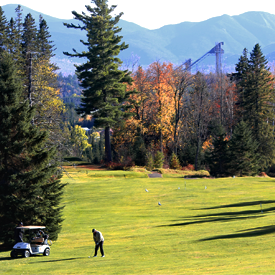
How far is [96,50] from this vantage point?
62.5 metres

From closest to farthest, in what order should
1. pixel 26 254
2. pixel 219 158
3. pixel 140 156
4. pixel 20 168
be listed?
pixel 26 254, pixel 20 168, pixel 219 158, pixel 140 156

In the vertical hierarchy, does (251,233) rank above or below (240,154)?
below

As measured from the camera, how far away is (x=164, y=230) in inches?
974

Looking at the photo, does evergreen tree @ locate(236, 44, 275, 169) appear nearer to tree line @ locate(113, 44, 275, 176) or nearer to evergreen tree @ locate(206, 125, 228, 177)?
tree line @ locate(113, 44, 275, 176)

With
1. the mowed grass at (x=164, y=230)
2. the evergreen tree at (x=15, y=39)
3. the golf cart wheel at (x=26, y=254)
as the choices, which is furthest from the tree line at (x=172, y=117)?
the golf cart wheel at (x=26, y=254)

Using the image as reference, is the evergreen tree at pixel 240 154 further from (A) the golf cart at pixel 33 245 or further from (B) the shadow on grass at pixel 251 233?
(A) the golf cart at pixel 33 245

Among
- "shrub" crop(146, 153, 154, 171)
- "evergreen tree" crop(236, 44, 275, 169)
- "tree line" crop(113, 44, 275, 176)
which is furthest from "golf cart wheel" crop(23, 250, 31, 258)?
"evergreen tree" crop(236, 44, 275, 169)

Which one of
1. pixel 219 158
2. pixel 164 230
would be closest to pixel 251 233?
pixel 164 230

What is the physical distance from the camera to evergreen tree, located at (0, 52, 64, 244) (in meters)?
23.3

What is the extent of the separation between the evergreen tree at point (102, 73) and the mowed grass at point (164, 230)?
60.8 ft

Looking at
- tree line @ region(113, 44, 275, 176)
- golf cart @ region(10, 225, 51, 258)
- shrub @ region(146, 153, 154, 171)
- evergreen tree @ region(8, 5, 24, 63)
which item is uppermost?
evergreen tree @ region(8, 5, 24, 63)

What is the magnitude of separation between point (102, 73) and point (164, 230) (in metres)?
42.1

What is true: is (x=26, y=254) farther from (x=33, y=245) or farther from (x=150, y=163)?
(x=150, y=163)

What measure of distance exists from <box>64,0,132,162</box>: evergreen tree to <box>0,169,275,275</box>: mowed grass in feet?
60.8
